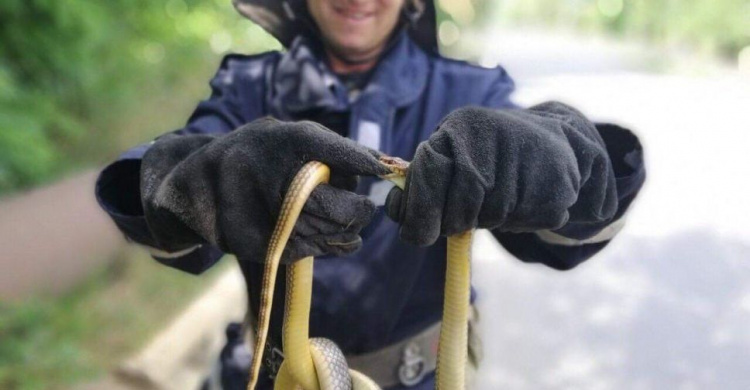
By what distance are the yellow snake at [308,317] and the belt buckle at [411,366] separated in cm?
29

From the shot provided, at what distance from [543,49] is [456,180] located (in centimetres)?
249

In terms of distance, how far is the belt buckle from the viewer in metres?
1.13

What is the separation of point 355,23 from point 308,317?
1.85ft

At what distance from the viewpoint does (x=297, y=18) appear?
118 cm

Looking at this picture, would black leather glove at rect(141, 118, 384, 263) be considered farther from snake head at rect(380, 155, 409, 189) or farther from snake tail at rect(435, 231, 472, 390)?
snake tail at rect(435, 231, 472, 390)

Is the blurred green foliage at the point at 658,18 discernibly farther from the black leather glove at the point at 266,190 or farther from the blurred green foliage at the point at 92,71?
the blurred green foliage at the point at 92,71

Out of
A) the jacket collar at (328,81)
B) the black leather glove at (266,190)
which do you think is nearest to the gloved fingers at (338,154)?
the black leather glove at (266,190)

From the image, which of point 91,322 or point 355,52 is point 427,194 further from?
point 91,322

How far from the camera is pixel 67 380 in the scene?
8.82 ft

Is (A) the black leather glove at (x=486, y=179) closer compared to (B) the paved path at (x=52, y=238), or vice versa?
(A) the black leather glove at (x=486, y=179)

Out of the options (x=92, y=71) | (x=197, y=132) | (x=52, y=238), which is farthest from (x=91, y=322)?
(x=197, y=132)

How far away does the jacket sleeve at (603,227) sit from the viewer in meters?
0.90

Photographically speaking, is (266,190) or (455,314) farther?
(455,314)

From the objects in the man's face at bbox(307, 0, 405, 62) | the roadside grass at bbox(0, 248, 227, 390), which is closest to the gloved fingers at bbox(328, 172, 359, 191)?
the man's face at bbox(307, 0, 405, 62)
